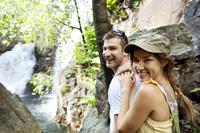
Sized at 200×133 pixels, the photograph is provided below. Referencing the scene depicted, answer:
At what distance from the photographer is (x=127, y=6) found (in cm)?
1098

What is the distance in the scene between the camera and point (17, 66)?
86.6 feet

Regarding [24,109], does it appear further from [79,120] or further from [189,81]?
[79,120]

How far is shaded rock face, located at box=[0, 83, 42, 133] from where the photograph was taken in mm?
5445

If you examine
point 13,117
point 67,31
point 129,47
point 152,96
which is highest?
point 67,31

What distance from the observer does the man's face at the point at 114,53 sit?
10.8 ft

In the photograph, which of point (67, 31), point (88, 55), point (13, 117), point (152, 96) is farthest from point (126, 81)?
point (67, 31)

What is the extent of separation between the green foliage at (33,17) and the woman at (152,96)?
12.1 m

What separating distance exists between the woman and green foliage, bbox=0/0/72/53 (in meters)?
12.1

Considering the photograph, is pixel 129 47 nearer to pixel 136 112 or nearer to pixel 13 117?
pixel 136 112

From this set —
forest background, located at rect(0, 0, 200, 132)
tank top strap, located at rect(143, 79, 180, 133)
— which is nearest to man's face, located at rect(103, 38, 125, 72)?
tank top strap, located at rect(143, 79, 180, 133)

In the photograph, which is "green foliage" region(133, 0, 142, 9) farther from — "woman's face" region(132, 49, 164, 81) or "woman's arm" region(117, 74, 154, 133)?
"woman's arm" region(117, 74, 154, 133)

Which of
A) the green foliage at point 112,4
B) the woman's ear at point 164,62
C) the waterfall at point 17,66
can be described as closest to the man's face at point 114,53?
the woman's ear at point 164,62

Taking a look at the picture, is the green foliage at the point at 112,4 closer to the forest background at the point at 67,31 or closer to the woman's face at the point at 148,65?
the forest background at the point at 67,31

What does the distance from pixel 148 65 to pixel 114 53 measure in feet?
2.58
